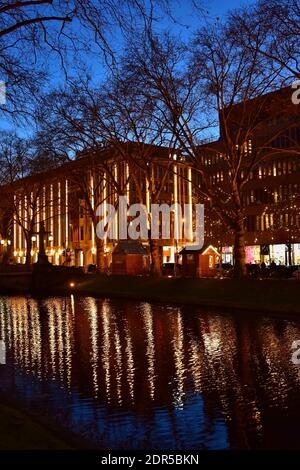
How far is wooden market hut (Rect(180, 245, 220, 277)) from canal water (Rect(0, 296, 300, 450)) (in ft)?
76.4

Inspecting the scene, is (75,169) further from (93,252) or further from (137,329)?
(93,252)

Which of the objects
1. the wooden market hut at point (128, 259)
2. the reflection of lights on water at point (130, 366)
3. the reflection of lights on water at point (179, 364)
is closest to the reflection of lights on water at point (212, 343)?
the reflection of lights on water at point (179, 364)

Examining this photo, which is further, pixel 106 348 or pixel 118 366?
pixel 106 348

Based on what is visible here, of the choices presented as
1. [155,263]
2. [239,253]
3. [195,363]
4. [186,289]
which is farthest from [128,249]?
[195,363]

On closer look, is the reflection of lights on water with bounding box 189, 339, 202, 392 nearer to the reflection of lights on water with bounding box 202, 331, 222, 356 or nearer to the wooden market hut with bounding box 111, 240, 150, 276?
the reflection of lights on water with bounding box 202, 331, 222, 356

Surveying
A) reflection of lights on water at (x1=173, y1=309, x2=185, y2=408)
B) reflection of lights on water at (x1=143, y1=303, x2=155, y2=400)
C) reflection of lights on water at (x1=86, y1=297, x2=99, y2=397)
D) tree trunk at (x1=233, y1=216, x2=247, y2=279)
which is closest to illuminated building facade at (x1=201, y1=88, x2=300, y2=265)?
tree trunk at (x1=233, y1=216, x2=247, y2=279)

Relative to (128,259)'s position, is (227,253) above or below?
above

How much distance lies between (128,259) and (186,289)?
47.2 feet

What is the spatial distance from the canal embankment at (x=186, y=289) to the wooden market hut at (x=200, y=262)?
219 inches

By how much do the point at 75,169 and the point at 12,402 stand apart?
40617 millimetres

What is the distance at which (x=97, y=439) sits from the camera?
6.58 m

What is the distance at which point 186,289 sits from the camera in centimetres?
3147

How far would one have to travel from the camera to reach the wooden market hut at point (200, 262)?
4219 cm

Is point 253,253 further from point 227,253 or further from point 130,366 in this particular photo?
point 130,366
